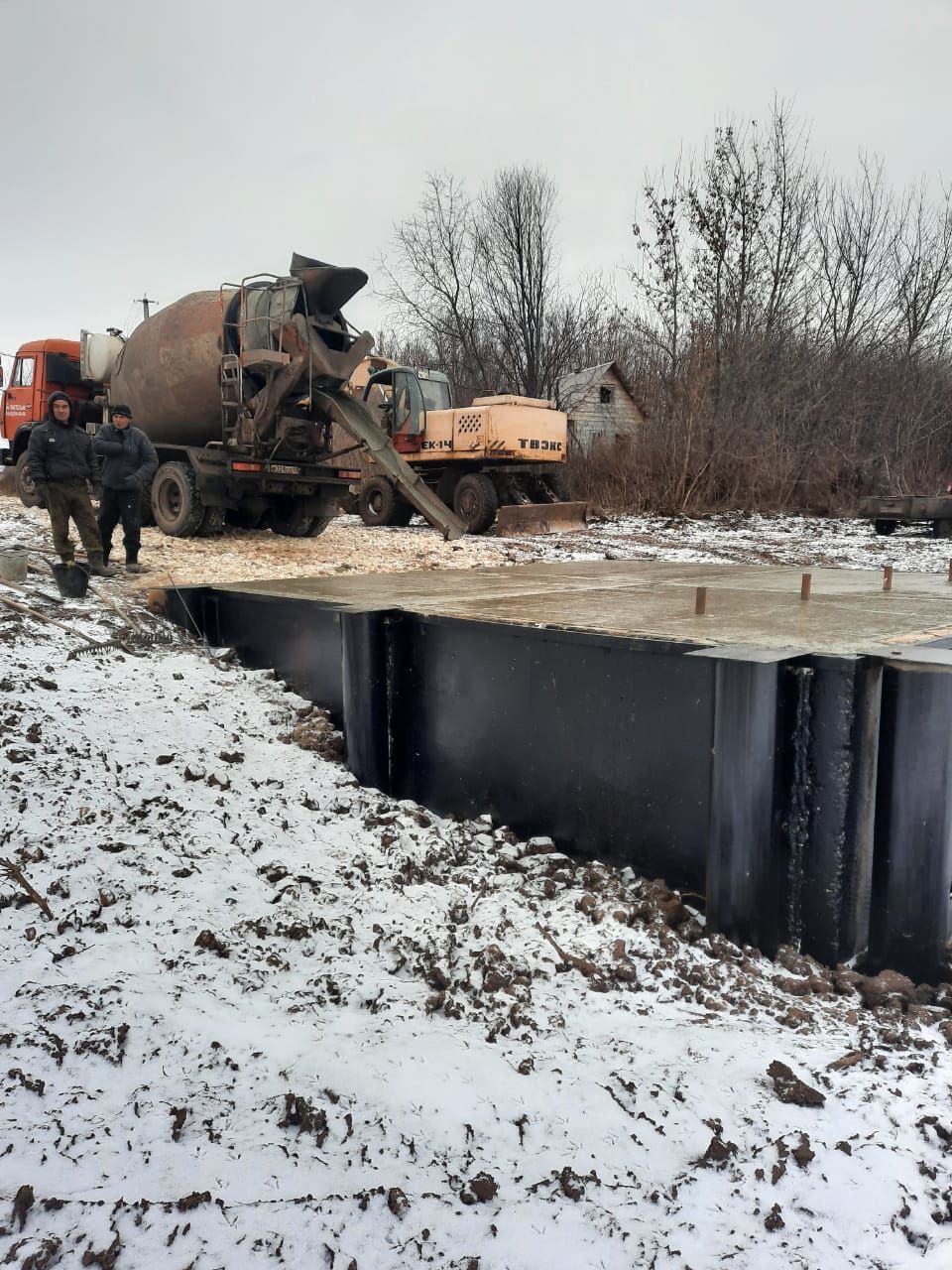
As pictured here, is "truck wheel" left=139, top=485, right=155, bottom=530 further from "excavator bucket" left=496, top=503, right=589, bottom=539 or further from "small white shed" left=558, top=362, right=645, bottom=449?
"small white shed" left=558, top=362, right=645, bottom=449

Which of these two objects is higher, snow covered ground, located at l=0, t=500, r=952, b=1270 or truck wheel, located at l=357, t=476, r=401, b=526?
truck wheel, located at l=357, t=476, r=401, b=526

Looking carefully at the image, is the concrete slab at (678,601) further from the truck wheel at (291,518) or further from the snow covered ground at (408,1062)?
the truck wheel at (291,518)

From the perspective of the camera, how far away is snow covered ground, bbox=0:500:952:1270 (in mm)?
2008

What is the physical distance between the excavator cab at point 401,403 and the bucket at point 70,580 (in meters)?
8.13

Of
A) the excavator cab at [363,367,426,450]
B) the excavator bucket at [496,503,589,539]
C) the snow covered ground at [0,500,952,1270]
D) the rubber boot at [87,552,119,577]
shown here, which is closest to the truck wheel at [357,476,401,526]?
the excavator cab at [363,367,426,450]

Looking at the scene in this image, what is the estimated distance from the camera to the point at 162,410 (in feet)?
36.0

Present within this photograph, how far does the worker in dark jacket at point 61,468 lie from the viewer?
22.5 feet

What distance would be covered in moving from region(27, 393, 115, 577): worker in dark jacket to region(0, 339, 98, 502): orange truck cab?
21.5 feet

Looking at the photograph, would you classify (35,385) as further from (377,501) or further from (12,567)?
(12,567)

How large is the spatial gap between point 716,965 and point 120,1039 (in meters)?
1.84

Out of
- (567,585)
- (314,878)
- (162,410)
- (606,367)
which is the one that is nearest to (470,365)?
(606,367)

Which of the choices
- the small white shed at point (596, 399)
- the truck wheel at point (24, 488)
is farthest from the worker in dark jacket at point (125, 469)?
the small white shed at point (596, 399)

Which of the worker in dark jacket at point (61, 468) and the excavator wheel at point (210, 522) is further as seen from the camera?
the excavator wheel at point (210, 522)

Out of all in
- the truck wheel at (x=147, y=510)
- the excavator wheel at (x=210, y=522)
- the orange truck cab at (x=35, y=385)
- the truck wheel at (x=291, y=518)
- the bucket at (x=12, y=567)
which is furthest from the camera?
the orange truck cab at (x=35, y=385)
